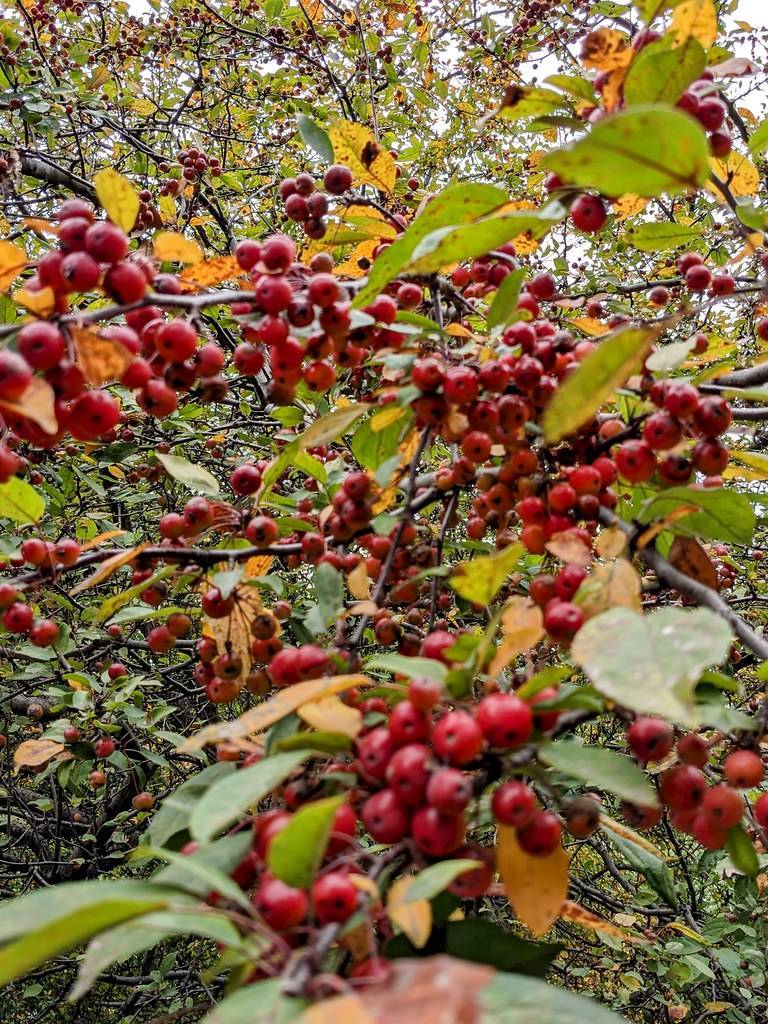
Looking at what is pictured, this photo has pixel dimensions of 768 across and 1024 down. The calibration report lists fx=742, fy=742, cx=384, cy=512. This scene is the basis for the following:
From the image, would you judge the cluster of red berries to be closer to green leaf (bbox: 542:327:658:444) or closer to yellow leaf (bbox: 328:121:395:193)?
green leaf (bbox: 542:327:658:444)

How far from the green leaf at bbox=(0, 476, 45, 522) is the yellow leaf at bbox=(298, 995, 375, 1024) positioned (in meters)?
1.57

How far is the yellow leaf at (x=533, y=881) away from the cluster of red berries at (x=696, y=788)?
7.0 inches

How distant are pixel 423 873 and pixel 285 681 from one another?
0.63 m

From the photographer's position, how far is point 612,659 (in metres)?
0.92

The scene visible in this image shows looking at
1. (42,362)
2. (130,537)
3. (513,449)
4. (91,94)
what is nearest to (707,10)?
(513,449)

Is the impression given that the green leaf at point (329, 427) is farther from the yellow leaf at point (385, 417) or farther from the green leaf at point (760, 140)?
the green leaf at point (760, 140)

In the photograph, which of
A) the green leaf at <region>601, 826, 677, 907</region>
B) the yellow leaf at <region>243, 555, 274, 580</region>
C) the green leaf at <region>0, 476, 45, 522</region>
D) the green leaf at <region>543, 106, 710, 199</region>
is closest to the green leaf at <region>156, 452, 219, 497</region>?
the yellow leaf at <region>243, 555, 274, 580</region>

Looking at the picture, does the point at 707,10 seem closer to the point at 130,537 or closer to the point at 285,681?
the point at 285,681

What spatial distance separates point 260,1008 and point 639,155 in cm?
114

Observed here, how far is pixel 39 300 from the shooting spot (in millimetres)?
1238

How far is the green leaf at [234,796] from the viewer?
2.84 feet

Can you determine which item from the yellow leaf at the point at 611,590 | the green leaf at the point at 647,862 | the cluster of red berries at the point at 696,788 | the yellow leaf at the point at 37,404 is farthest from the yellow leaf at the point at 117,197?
the green leaf at the point at 647,862

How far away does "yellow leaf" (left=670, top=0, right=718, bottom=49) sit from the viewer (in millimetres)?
1404

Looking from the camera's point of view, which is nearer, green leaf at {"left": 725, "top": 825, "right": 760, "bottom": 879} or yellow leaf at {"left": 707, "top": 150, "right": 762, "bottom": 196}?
green leaf at {"left": 725, "top": 825, "right": 760, "bottom": 879}
